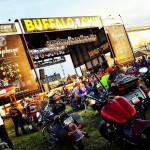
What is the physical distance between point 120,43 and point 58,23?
33.0 ft

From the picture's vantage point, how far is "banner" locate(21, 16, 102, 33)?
22516 mm

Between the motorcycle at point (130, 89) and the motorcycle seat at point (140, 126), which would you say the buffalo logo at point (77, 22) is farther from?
the motorcycle seat at point (140, 126)

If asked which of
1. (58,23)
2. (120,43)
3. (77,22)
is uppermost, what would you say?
(58,23)

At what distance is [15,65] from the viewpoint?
20422mm

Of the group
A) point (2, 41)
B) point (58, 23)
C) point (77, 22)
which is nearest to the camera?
point (2, 41)

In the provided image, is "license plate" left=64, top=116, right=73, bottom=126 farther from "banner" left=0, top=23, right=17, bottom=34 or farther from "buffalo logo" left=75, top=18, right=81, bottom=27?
"buffalo logo" left=75, top=18, right=81, bottom=27

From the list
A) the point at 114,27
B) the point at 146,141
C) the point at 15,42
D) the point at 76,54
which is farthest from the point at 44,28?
the point at 146,141

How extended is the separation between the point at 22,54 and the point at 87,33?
38.7ft

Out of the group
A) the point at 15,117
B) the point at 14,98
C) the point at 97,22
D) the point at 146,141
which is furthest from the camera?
the point at 97,22

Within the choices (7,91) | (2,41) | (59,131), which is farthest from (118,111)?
(2,41)

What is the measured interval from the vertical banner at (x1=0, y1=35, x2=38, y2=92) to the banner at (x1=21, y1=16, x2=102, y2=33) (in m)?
1.84

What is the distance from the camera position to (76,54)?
122 feet

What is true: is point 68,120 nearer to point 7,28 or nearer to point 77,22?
point 7,28

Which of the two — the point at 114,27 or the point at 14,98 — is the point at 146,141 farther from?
the point at 114,27
